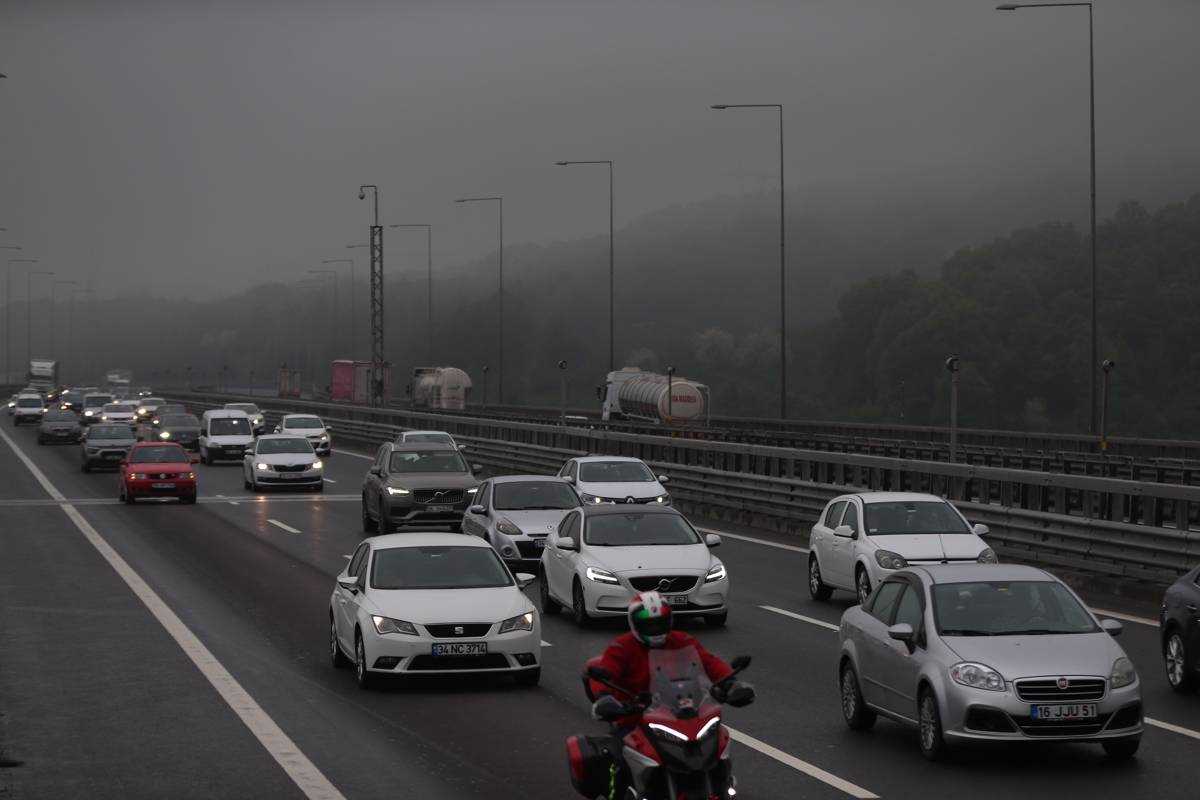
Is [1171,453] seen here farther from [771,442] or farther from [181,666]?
[181,666]

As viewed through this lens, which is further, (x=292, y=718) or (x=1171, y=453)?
(x=1171, y=453)

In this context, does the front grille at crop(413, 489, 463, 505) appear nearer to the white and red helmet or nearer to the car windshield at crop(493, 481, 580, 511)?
the car windshield at crop(493, 481, 580, 511)

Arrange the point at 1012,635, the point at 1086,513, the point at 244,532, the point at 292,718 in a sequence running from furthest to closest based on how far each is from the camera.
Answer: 1. the point at 244,532
2. the point at 1086,513
3. the point at 292,718
4. the point at 1012,635

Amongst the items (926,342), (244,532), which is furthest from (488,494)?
(926,342)

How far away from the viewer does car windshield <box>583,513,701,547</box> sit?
19.7 meters

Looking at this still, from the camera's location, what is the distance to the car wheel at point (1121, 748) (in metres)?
11.4

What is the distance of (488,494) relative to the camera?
25.6 metres

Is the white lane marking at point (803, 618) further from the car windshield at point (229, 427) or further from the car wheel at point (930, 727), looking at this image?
the car windshield at point (229, 427)

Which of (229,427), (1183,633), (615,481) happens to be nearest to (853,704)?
(1183,633)

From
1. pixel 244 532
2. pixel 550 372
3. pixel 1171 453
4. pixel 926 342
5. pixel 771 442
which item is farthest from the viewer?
pixel 550 372

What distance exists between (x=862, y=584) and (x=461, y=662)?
6.87 meters

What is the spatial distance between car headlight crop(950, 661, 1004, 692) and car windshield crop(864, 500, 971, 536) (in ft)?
30.4

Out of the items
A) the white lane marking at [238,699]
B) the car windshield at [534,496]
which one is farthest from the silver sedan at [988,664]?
the car windshield at [534,496]

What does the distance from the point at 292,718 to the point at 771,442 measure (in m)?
48.3
